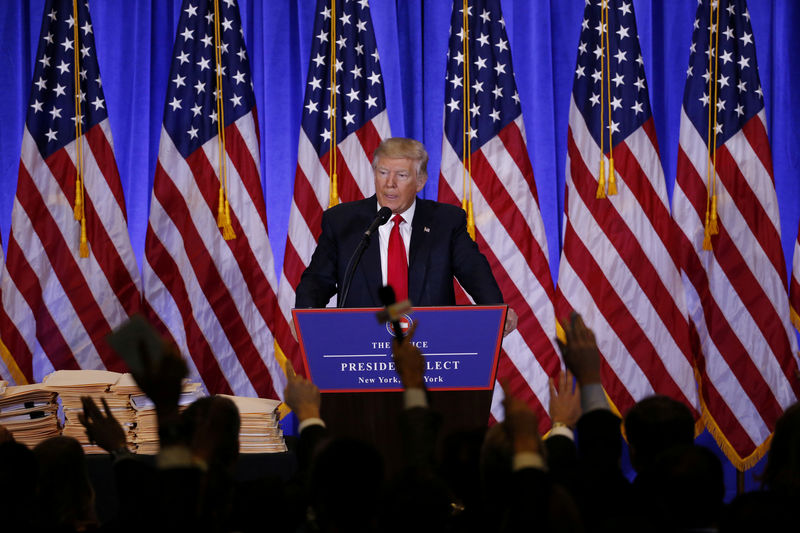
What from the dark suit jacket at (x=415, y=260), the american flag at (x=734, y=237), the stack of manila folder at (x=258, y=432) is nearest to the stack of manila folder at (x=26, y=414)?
the stack of manila folder at (x=258, y=432)

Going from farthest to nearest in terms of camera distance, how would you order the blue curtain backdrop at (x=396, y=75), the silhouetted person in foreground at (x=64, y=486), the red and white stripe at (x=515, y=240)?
the blue curtain backdrop at (x=396, y=75) → the red and white stripe at (x=515, y=240) → the silhouetted person in foreground at (x=64, y=486)

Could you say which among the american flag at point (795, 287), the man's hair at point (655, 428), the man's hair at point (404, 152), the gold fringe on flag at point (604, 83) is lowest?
the american flag at point (795, 287)

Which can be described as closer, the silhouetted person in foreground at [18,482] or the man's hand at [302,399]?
the silhouetted person in foreground at [18,482]

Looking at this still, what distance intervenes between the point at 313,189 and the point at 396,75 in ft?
3.47

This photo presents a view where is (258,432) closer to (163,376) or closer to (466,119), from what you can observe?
(163,376)

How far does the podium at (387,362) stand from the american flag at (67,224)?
117 inches

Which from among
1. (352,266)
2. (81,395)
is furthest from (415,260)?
(81,395)

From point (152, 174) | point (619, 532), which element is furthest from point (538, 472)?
point (152, 174)

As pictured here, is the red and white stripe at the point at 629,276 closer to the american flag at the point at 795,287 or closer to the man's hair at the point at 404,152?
the american flag at the point at 795,287

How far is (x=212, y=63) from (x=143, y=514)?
15.5ft

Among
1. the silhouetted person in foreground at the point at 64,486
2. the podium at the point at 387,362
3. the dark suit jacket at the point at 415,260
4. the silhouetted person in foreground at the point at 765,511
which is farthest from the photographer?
the dark suit jacket at the point at 415,260

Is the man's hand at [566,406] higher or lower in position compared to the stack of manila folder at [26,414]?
higher

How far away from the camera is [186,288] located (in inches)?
235

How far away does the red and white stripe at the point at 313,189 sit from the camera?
5.95m
